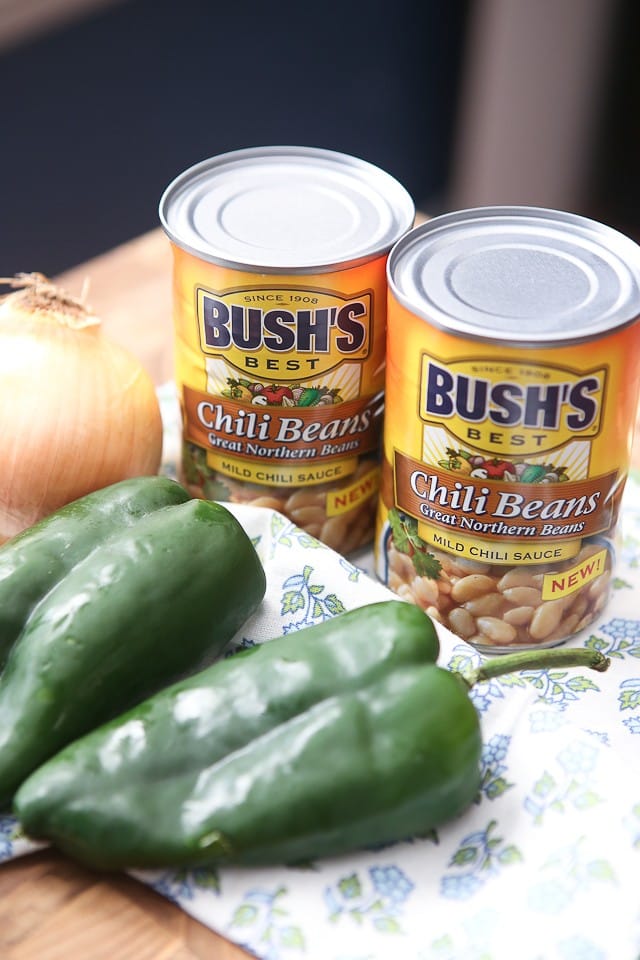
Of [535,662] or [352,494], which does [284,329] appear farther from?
[535,662]

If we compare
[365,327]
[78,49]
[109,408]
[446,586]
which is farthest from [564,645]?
[78,49]

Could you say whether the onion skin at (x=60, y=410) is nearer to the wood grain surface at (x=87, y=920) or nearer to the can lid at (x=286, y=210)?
the can lid at (x=286, y=210)

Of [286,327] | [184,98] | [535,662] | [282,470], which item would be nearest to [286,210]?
[286,327]

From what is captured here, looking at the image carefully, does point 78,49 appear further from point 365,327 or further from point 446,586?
point 446,586

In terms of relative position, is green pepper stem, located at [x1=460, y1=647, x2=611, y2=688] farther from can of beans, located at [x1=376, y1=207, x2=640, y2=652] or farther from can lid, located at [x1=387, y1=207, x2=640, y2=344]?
can lid, located at [x1=387, y1=207, x2=640, y2=344]

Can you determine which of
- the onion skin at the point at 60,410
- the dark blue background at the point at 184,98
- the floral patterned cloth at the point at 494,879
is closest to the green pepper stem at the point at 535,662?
the floral patterned cloth at the point at 494,879

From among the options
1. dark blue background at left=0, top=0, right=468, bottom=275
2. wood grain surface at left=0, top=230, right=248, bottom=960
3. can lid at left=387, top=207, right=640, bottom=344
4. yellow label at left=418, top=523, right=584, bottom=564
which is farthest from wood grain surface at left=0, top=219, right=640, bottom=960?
dark blue background at left=0, top=0, right=468, bottom=275

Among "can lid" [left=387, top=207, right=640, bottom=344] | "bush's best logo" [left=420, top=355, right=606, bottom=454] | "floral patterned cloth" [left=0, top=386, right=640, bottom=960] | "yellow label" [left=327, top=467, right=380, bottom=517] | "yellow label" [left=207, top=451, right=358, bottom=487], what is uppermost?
"can lid" [left=387, top=207, right=640, bottom=344]
